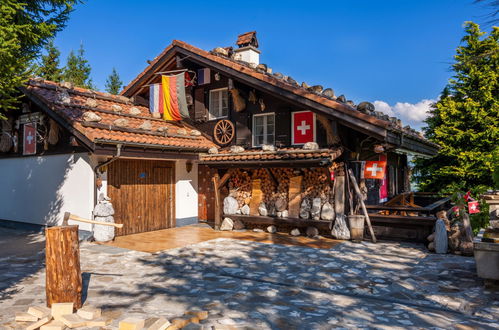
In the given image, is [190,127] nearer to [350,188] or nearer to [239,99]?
[239,99]

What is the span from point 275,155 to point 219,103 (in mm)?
4003

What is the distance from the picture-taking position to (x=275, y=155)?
34.0 ft

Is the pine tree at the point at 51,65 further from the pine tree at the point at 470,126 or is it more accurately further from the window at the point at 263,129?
the pine tree at the point at 470,126

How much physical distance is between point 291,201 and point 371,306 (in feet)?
19.7

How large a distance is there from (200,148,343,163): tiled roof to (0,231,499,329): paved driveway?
2.61 meters

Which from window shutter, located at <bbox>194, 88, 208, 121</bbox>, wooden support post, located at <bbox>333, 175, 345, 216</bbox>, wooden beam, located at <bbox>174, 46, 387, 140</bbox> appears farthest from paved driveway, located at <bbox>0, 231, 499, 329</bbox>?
window shutter, located at <bbox>194, 88, 208, 121</bbox>

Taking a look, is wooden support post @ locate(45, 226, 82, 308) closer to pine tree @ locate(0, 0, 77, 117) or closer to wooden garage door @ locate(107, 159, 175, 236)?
pine tree @ locate(0, 0, 77, 117)

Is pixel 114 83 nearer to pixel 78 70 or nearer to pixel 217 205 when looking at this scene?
pixel 78 70

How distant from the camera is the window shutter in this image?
13369 millimetres

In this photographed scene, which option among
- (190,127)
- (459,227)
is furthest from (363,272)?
(190,127)

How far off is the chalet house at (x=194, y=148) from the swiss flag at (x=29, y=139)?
0.04m

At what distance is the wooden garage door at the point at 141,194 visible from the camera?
10656 mm

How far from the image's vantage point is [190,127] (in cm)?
1369

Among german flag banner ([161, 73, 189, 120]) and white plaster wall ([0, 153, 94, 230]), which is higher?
german flag banner ([161, 73, 189, 120])
